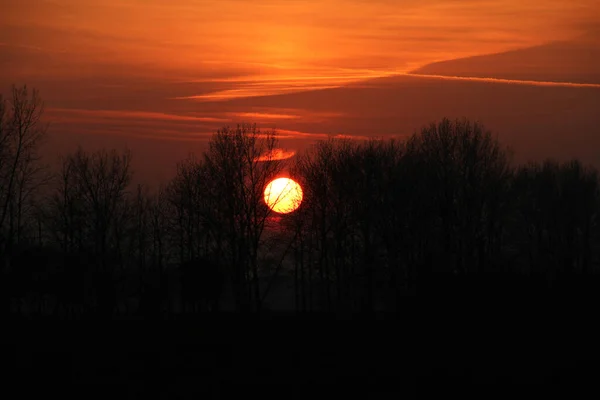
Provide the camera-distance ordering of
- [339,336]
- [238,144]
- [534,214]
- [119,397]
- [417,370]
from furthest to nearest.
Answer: [534,214]
[238,144]
[339,336]
[417,370]
[119,397]

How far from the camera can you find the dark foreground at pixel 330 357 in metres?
21.9

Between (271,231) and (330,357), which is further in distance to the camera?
(271,231)

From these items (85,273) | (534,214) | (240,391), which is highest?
(534,214)

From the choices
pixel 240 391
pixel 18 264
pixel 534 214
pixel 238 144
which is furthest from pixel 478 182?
pixel 240 391

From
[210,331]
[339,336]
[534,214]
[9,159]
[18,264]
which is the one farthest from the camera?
[534,214]

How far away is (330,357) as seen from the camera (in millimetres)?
27281

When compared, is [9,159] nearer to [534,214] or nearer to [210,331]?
[210,331]

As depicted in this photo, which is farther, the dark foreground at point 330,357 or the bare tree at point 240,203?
the bare tree at point 240,203

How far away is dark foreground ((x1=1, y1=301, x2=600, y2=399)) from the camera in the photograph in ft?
71.7

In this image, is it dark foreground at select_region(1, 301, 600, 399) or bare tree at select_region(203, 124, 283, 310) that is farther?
bare tree at select_region(203, 124, 283, 310)

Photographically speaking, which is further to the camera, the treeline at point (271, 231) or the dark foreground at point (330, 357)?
the treeline at point (271, 231)

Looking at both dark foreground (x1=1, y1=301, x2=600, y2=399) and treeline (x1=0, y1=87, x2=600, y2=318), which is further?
treeline (x1=0, y1=87, x2=600, y2=318)

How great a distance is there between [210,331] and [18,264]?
15.1 meters

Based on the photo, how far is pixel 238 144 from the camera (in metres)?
50.0
